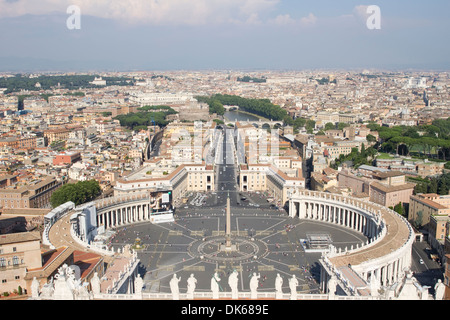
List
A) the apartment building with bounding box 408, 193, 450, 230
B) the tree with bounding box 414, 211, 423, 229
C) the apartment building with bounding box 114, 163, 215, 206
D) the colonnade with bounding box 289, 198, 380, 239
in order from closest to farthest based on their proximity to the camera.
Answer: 1. the apartment building with bounding box 408, 193, 450, 230
2. the colonnade with bounding box 289, 198, 380, 239
3. the tree with bounding box 414, 211, 423, 229
4. the apartment building with bounding box 114, 163, 215, 206

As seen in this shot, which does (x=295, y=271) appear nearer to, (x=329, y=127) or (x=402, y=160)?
(x=402, y=160)

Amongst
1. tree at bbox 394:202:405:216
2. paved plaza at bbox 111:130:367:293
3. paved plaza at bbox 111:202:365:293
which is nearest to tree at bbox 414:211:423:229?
tree at bbox 394:202:405:216

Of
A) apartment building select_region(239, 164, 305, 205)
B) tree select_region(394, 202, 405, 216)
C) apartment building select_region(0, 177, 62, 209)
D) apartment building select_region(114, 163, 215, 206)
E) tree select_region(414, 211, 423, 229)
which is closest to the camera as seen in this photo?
tree select_region(414, 211, 423, 229)

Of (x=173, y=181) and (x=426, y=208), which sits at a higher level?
(x=173, y=181)

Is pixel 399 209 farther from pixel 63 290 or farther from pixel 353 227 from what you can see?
pixel 63 290

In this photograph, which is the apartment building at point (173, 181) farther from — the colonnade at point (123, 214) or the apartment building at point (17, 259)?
the apartment building at point (17, 259)

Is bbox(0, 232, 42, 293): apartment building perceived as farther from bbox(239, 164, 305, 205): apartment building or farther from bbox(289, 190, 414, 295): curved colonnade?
bbox(239, 164, 305, 205): apartment building

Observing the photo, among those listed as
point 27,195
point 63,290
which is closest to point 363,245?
point 63,290

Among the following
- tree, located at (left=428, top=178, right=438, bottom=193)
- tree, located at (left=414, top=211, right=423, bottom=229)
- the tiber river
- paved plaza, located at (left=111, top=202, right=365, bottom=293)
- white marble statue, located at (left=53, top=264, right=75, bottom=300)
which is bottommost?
paved plaza, located at (left=111, top=202, right=365, bottom=293)
